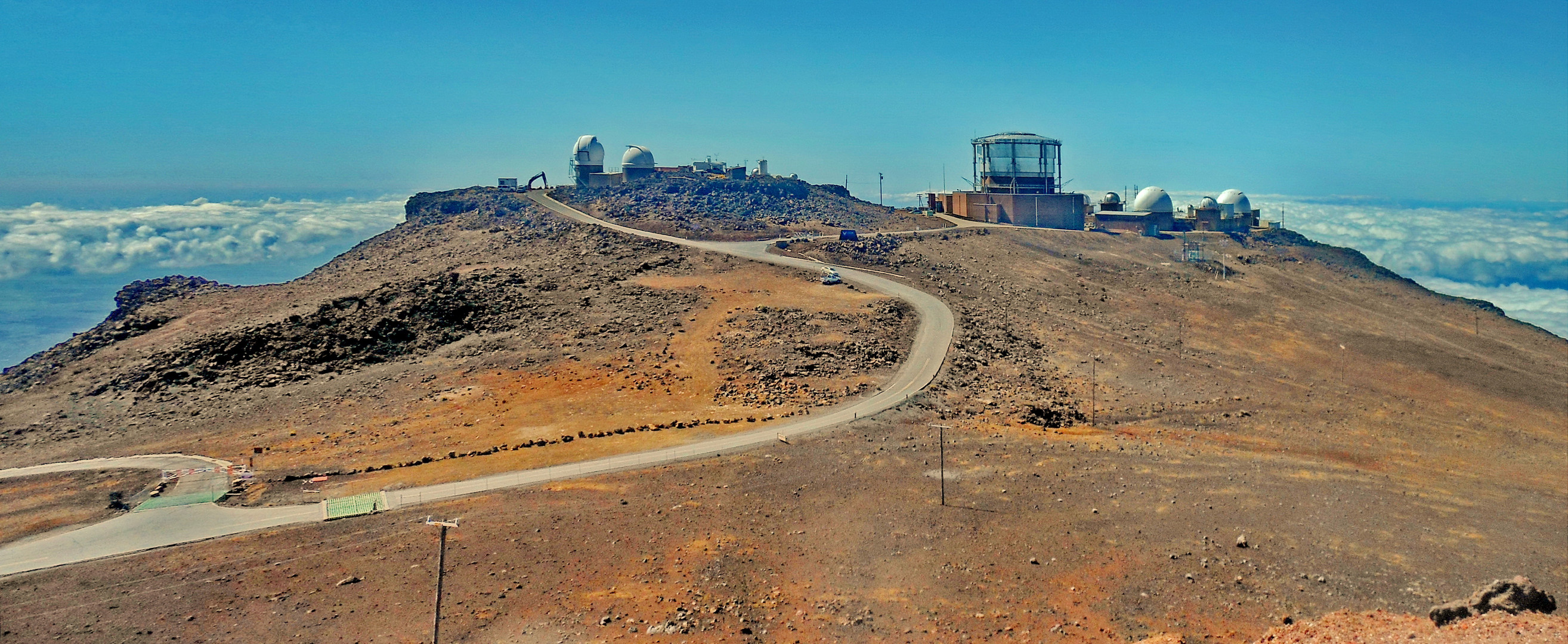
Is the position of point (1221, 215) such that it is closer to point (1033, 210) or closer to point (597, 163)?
point (1033, 210)

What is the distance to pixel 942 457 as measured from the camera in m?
33.2

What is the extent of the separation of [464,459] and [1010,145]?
8458 centimetres

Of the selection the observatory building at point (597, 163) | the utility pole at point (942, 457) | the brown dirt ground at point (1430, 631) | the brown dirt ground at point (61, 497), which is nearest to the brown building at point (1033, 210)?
the observatory building at point (597, 163)

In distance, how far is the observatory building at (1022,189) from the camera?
4013 inches

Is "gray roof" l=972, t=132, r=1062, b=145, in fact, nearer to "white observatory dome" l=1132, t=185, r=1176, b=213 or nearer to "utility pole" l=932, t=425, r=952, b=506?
"white observatory dome" l=1132, t=185, r=1176, b=213

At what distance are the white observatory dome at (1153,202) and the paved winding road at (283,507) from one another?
69265 millimetres

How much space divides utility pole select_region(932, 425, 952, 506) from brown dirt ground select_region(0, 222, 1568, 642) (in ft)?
1.05

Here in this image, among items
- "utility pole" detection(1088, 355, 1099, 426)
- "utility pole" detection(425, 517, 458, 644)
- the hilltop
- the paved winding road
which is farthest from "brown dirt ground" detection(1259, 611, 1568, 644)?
the hilltop

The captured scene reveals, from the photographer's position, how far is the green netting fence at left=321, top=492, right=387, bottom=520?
28.1 m

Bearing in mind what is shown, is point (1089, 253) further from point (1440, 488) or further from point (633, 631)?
point (633, 631)

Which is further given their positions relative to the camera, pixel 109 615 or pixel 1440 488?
pixel 1440 488

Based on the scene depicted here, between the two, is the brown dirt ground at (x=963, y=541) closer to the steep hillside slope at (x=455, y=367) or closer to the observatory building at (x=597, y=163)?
the steep hillside slope at (x=455, y=367)

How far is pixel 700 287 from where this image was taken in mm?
58812

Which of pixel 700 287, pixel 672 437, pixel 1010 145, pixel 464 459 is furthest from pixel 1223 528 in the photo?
pixel 1010 145
